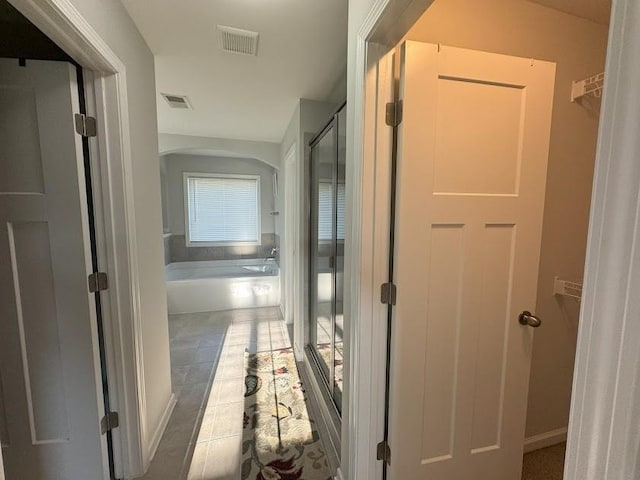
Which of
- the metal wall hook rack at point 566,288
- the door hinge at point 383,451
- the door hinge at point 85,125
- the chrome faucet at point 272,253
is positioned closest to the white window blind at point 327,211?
the door hinge at point 383,451

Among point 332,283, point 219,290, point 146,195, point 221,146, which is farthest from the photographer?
point 219,290

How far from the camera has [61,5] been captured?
0.93 metres

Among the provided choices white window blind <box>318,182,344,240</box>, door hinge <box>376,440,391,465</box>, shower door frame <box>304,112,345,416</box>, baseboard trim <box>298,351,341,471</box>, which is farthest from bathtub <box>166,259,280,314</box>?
door hinge <box>376,440,391,465</box>

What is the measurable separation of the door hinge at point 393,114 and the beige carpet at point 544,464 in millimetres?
1957

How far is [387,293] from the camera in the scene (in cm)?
116

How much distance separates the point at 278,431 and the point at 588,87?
8.63 feet

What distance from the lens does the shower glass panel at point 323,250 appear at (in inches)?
83.8

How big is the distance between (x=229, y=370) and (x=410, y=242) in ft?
7.08

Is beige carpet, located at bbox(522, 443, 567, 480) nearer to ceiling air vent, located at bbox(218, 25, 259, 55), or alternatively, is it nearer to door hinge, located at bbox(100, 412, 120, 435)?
door hinge, located at bbox(100, 412, 120, 435)

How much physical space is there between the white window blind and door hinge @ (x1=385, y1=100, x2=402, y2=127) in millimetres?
820

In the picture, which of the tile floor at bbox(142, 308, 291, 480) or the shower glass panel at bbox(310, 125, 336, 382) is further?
the shower glass panel at bbox(310, 125, 336, 382)

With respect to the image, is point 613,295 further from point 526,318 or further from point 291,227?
point 291,227

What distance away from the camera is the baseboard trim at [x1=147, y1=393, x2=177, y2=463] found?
5.33 feet

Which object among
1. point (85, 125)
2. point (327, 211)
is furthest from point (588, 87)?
point (85, 125)
